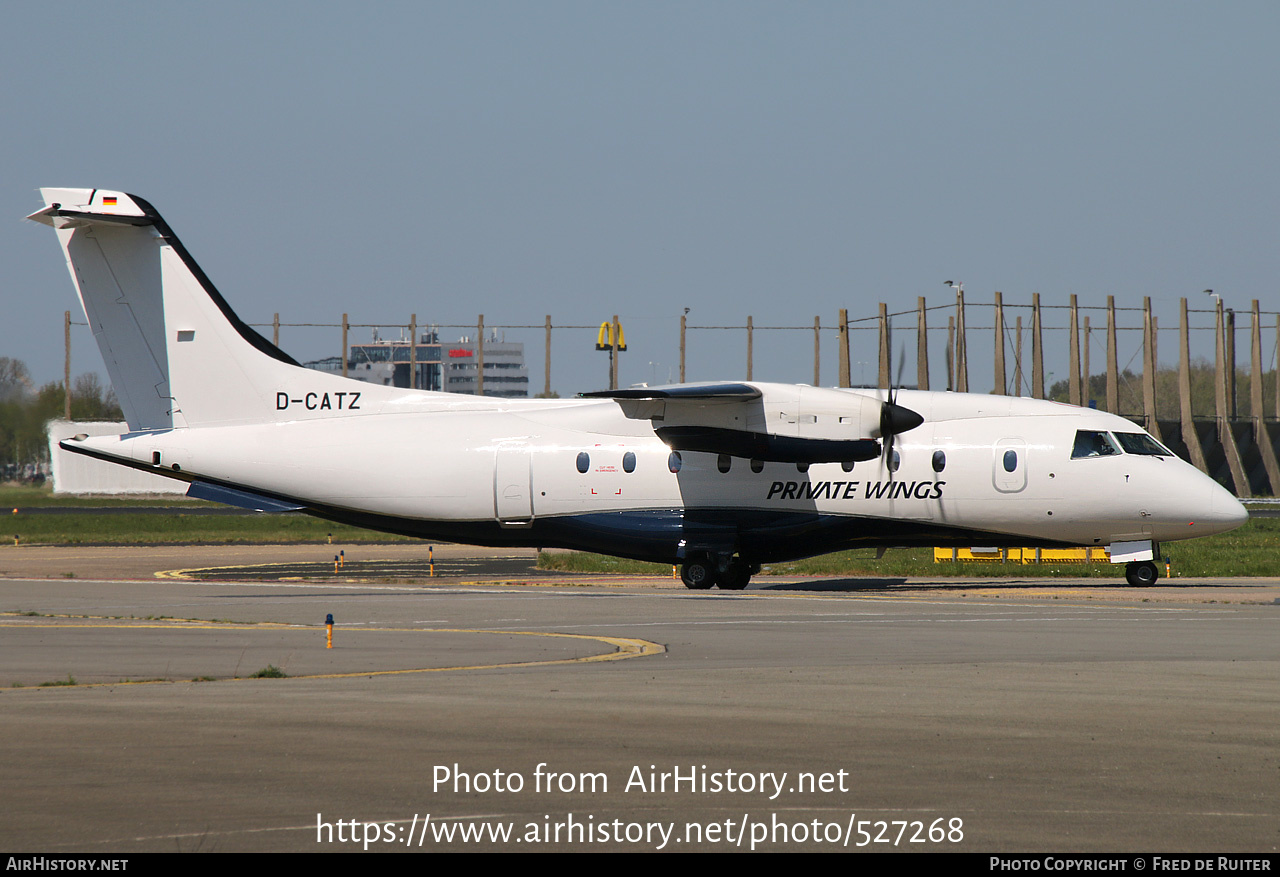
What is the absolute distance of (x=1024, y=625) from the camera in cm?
1862

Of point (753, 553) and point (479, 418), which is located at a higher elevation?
point (479, 418)

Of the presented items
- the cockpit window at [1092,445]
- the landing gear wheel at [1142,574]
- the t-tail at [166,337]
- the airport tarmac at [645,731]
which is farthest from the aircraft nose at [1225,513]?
the t-tail at [166,337]

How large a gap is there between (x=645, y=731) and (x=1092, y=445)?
61.5ft

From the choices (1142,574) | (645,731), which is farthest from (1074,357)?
(645,731)

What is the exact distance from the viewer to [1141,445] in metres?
26.0

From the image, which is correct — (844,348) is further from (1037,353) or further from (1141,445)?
(1141,445)

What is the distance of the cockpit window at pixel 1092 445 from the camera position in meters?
25.7

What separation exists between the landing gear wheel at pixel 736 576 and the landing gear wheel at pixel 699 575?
0.98 feet

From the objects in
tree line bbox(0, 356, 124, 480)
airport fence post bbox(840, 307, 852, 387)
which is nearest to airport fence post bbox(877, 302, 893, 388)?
airport fence post bbox(840, 307, 852, 387)

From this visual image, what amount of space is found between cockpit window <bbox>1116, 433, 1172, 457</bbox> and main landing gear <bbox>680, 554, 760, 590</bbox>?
8352 mm

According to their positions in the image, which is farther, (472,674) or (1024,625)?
(1024,625)
